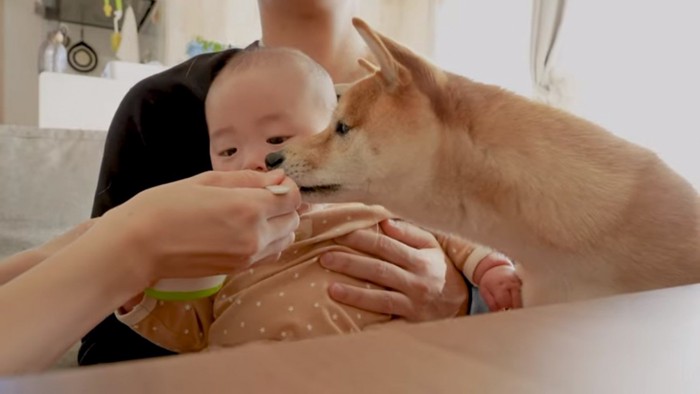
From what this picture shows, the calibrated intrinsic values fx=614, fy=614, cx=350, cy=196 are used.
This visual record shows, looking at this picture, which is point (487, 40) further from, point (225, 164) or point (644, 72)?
point (225, 164)

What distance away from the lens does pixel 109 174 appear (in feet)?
3.61

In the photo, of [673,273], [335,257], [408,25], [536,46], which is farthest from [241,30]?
[673,273]

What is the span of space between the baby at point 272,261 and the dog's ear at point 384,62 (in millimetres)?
129

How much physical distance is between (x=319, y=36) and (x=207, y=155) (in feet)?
1.22

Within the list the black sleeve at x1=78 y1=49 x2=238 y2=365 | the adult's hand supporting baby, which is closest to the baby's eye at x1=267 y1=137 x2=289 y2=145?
the adult's hand supporting baby

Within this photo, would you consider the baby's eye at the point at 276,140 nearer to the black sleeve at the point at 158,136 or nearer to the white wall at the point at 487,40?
the black sleeve at the point at 158,136

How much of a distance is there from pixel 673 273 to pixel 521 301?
0.76 ft

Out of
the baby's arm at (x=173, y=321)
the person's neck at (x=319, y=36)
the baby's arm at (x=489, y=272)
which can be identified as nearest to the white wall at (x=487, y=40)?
the person's neck at (x=319, y=36)

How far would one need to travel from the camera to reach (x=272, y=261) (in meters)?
0.87

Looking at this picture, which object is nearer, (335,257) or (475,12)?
(335,257)

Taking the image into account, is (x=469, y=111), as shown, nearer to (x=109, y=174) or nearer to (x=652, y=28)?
(x=109, y=174)

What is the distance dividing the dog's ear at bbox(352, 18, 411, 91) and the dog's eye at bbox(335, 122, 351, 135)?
85 millimetres

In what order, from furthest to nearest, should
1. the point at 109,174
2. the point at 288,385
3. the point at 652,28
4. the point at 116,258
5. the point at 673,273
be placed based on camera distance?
the point at 652,28 < the point at 109,174 < the point at 673,273 < the point at 116,258 < the point at 288,385

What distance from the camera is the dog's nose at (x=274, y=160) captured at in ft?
2.66
